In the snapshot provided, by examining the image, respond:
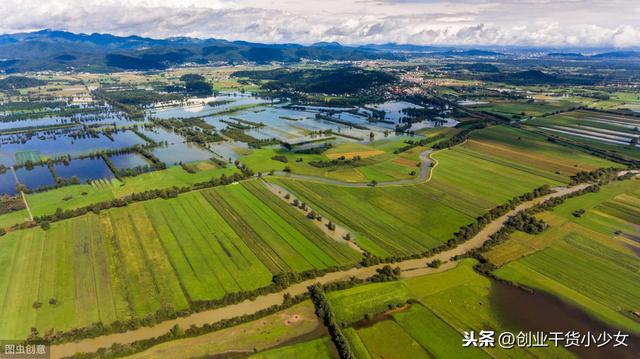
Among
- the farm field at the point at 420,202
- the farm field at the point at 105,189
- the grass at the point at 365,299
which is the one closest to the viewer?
the grass at the point at 365,299

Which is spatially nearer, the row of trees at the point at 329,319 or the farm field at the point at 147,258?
the row of trees at the point at 329,319

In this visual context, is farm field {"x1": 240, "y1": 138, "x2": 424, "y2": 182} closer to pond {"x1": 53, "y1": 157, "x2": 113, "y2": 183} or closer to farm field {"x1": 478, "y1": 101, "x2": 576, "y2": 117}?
pond {"x1": 53, "y1": 157, "x2": 113, "y2": 183}

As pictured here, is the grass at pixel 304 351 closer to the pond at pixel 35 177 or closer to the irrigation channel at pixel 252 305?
the irrigation channel at pixel 252 305

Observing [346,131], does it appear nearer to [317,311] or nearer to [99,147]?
[99,147]

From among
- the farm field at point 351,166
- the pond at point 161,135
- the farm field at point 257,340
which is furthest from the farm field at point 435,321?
the pond at point 161,135

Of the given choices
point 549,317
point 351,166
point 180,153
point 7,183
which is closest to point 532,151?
point 351,166

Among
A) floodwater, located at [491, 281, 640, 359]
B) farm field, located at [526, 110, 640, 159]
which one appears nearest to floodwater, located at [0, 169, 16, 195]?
floodwater, located at [491, 281, 640, 359]

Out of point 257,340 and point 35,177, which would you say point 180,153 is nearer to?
point 35,177
